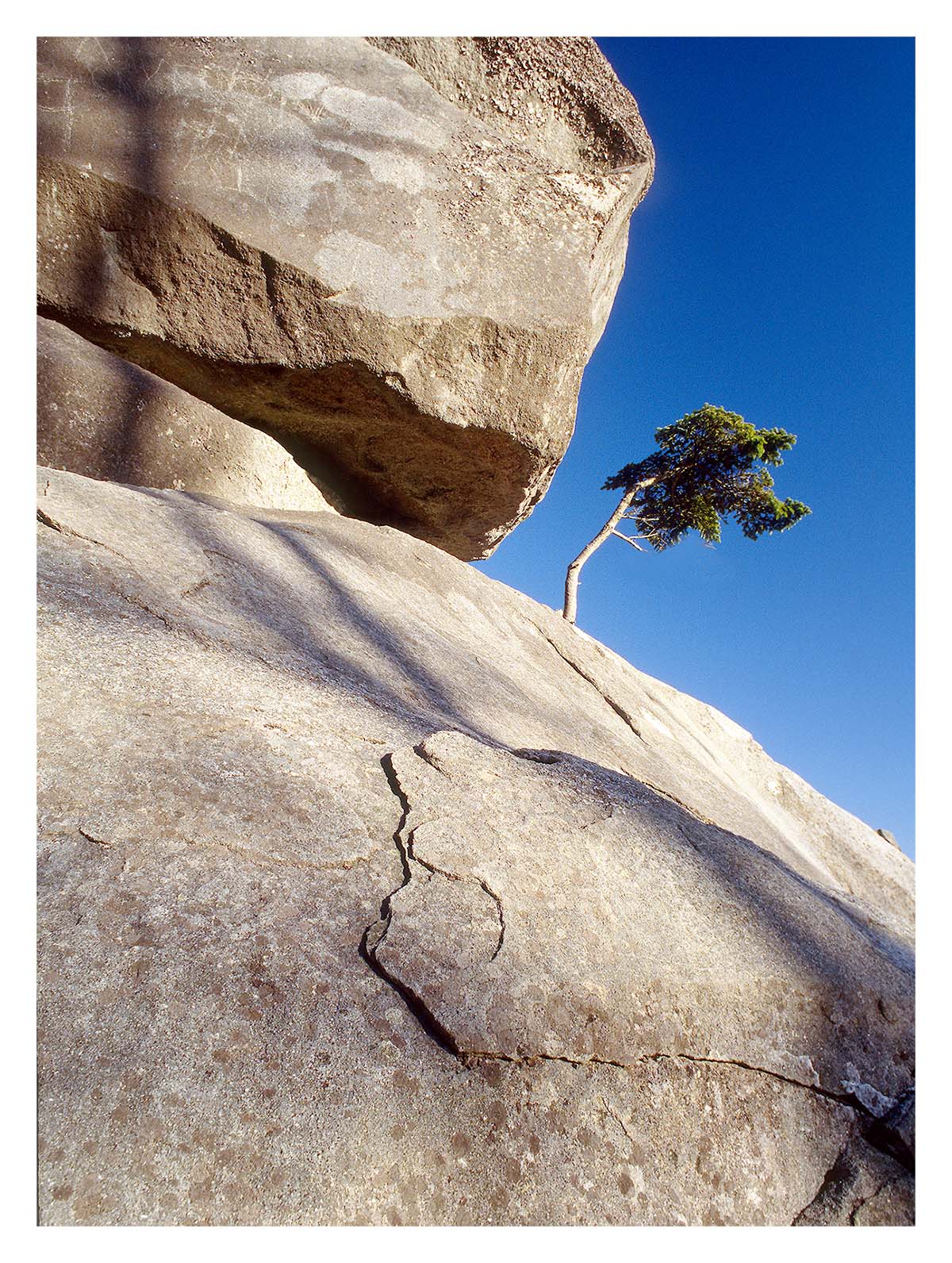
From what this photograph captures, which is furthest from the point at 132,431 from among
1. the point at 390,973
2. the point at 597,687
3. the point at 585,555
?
the point at 585,555

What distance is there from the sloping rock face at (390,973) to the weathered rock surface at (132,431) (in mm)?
1247

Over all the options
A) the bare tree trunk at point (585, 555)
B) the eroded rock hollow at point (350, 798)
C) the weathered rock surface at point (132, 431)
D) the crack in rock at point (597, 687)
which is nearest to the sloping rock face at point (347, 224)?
the eroded rock hollow at point (350, 798)

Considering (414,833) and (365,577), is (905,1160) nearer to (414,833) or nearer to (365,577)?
(414,833)

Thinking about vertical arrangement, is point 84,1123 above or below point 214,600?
below

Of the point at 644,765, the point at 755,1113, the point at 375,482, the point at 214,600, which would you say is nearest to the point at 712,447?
the point at 375,482

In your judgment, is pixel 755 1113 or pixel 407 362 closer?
pixel 755 1113

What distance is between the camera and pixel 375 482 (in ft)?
14.5

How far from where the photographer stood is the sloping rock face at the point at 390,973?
0.87m

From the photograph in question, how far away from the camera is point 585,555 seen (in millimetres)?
8734

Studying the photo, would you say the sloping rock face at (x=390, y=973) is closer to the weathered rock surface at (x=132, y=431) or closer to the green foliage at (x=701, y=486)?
the weathered rock surface at (x=132, y=431)

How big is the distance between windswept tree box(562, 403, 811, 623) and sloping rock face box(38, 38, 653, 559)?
576 cm

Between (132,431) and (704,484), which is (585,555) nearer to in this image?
(704,484)

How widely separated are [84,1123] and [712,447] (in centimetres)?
1000

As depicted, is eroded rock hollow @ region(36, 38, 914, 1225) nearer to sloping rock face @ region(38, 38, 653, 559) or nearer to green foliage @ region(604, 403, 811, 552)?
sloping rock face @ region(38, 38, 653, 559)
